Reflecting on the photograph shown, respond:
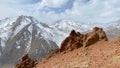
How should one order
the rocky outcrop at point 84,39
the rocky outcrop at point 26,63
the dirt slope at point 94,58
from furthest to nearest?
the rocky outcrop at point 26,63 < the rocky outcrop at point 84,39 < the dirt slope at point 94,58

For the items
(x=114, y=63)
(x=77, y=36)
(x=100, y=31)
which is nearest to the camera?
(x=114, y=63)

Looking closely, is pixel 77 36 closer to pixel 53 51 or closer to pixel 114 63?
pixel 53 51

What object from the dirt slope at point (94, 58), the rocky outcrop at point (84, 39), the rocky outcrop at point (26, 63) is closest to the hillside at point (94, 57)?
the dirt slope at point (94, 58)

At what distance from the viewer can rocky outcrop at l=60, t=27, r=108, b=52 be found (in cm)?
3549

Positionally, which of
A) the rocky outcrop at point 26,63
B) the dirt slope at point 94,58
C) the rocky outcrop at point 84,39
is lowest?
the rocky outcrop at point 26,63

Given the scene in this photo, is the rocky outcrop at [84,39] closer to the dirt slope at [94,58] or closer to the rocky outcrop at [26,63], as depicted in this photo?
the dirt slope at [94,58]

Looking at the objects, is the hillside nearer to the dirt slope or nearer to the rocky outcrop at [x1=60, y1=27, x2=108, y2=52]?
the dirt slope

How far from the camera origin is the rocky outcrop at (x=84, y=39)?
35.5 m

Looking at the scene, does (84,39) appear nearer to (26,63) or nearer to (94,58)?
(94,58)

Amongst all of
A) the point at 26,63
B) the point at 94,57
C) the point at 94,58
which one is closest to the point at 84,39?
the point at 94,57

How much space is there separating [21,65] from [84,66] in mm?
15927

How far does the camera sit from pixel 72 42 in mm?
39094

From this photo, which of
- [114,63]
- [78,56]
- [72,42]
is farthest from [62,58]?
[114,63]

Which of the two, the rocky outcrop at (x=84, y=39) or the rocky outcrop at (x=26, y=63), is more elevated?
the rocky outcrop at (x=84, y=39)
